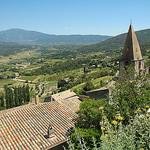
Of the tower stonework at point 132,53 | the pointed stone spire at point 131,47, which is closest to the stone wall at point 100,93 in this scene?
the tower stonework at point 132,53

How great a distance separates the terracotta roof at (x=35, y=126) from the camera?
34.4 ft

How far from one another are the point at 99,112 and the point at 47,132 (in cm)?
428

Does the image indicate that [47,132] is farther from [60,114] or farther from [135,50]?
[135,50]

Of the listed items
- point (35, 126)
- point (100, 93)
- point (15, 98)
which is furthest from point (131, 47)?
point (15, 98)

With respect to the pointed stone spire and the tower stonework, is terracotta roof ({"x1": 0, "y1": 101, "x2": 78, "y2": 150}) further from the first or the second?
the pointed stone spire

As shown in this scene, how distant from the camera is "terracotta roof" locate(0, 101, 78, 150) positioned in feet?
34.4

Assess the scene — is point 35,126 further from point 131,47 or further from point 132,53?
point 131,47

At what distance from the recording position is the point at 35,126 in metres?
12.5

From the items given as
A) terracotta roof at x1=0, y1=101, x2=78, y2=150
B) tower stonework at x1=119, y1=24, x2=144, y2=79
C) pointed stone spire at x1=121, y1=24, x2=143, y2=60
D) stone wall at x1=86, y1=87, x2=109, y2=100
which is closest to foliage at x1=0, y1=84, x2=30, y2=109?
stone wall at x1=86, y1=87, x2=109, y2=100

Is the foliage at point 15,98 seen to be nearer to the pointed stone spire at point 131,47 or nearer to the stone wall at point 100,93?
the stone wall at point 100,93

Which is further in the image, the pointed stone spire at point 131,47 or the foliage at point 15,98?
the foliage at point 15,98

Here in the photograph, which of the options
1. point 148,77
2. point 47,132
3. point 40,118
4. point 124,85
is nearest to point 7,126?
point 40,118

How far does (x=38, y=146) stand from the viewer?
10305 millimetres

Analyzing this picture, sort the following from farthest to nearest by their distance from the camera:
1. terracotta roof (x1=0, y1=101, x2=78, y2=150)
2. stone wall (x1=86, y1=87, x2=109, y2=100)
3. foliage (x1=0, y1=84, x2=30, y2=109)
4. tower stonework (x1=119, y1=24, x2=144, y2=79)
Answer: foliage (x1=0, y1=84, x2=30, y2=109) → stone wall (x1=86, y1=87, x2=109, y2=100) → tower stonework (x1=119, y1=24, x2=144, y2=79) → terracotta roof (x1=0, y1=101, x2=78, y2=150)
